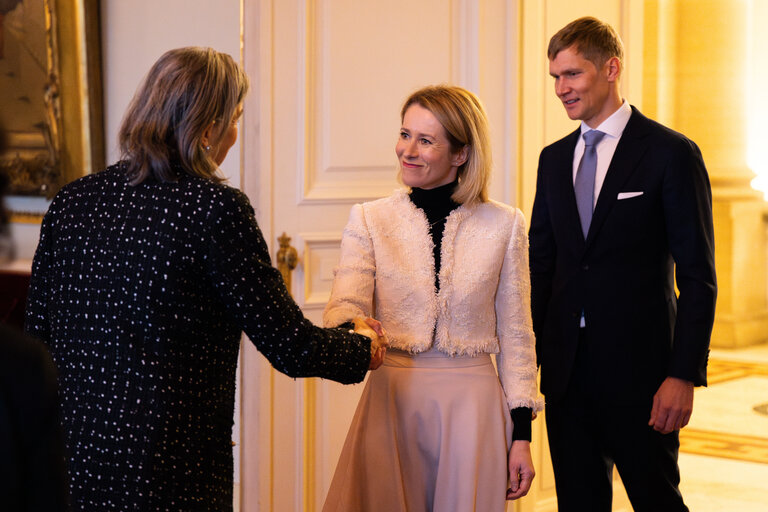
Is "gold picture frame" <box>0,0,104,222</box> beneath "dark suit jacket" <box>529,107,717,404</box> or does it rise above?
above

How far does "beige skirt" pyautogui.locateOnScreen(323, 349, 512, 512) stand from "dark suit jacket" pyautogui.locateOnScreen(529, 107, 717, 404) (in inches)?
21.5

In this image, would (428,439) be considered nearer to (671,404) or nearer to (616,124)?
(671,404)

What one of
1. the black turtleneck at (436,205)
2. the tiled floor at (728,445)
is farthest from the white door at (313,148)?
the tiled floor at (728,445)

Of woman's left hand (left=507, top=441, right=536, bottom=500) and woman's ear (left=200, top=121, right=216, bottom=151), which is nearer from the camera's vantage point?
woman's ear (left=200, top=121, right=216, bottom=151)

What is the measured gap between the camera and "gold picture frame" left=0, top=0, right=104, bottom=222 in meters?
4.22

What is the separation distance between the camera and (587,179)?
280cm

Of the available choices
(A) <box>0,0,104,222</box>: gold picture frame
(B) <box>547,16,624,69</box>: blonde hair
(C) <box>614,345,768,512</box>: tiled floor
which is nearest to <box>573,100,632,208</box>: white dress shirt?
(B) <box>547,16,624,69</box>: blonde hair

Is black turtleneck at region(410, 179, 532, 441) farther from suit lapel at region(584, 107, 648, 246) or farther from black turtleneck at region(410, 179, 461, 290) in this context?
suit lapel at region(584, 107, 648, 246)

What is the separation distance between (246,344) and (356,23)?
126cm

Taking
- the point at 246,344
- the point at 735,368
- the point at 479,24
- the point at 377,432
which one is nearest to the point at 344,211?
the point at 246,344

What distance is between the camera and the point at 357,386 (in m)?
3.54

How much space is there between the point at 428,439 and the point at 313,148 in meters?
1.48

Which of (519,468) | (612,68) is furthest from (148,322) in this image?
(612,68)

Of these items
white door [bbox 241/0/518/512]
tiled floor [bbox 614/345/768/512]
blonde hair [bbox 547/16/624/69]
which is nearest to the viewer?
blonde hair [bbox 547/16/624/69]
